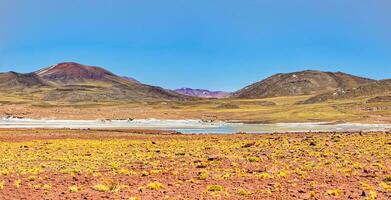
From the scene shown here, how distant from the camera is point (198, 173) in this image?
2738 cm

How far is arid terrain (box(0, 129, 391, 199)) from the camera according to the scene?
2145cm

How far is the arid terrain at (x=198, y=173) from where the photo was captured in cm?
2145

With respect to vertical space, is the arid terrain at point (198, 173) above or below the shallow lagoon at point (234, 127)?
below

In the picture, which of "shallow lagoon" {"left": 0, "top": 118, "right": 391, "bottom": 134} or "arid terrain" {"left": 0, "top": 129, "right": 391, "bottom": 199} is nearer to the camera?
"arid terrain" {"left": 0, "top": 129, "right": 391, "bottom": 199}

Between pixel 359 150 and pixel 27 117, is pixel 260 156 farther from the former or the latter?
pixel 27 117

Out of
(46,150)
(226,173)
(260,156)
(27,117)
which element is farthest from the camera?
(27,117)

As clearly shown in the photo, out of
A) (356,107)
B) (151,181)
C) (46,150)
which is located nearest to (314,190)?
(151,181)

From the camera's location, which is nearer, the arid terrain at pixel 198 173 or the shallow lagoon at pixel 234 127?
the arid terrain at pixel 198 173

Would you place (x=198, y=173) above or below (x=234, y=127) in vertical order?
below

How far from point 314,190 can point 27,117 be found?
120558 mm

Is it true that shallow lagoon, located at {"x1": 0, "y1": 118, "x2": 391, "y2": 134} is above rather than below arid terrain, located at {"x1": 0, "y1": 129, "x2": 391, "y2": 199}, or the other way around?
above

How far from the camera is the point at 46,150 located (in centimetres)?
4225

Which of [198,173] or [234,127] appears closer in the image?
[198,173]

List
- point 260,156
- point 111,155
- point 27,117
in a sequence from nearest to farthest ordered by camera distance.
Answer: point 260,156
point 111,155
point 27,117
